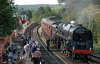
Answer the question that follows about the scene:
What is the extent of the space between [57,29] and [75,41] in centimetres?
661

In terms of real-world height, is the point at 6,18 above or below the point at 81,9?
above

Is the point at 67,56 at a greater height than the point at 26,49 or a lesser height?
lesser

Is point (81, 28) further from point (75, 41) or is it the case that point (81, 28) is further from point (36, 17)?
point (36, 17)

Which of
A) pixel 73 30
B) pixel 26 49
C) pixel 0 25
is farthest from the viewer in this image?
pixel 73 30

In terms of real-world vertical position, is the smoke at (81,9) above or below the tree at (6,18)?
below

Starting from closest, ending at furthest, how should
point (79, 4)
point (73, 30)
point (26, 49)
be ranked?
point (26, 49), point (73, 30), point (79, 4)

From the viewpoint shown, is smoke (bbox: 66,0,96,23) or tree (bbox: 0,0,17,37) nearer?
tree (bbox: 0,0,17,37)

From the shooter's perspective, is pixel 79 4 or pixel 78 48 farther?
pixel 79 4

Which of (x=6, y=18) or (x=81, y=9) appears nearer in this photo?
(x=6, y=18)

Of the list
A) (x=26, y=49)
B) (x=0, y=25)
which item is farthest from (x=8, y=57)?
(x=0, y=25)

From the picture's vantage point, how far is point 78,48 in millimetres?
22828

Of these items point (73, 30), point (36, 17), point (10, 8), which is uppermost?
point (10, 8)

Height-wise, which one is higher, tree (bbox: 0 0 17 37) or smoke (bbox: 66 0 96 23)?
tree (bbox: 0 0 17 37)

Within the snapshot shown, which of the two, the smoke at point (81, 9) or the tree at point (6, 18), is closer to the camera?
the tree at point (6, 18)
